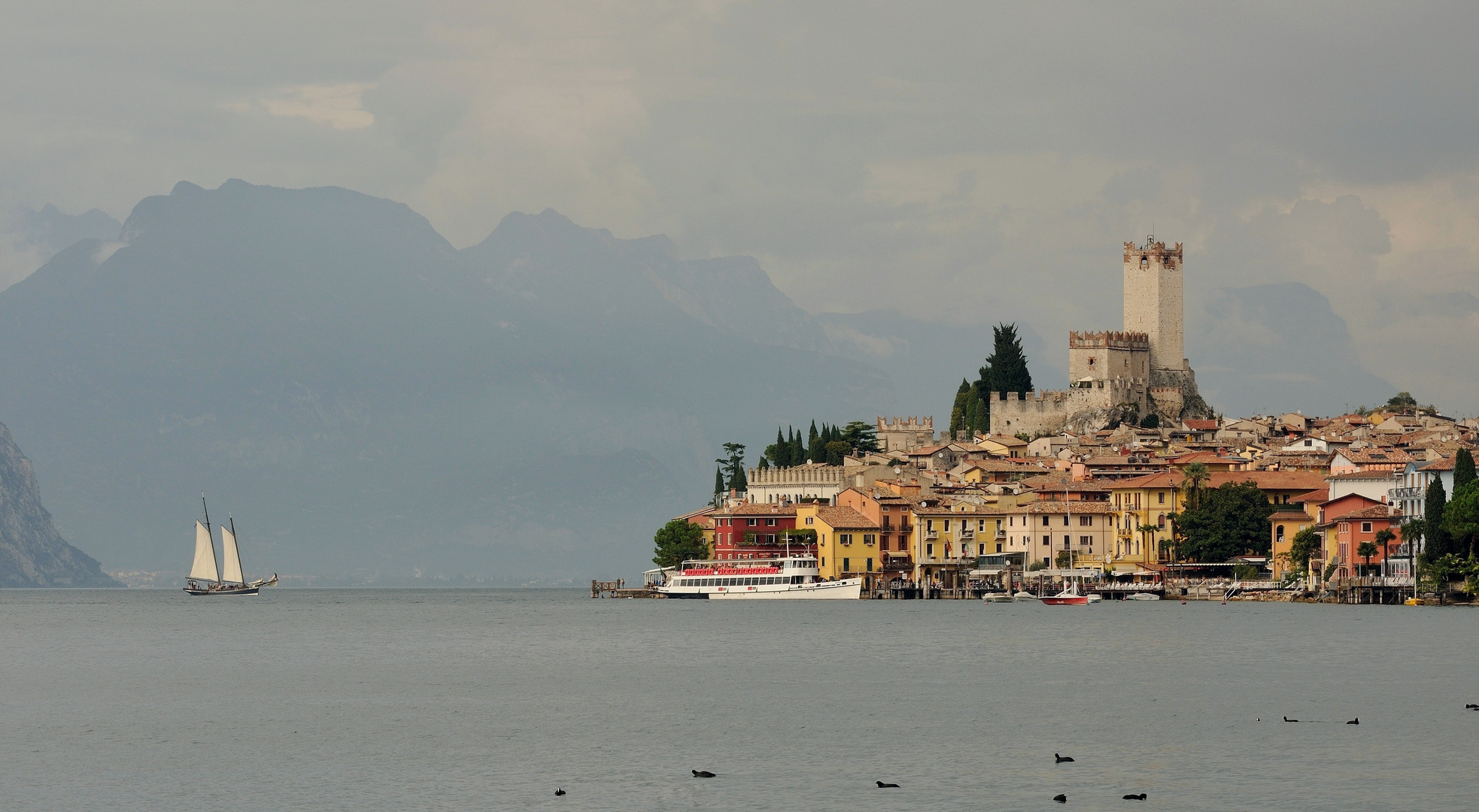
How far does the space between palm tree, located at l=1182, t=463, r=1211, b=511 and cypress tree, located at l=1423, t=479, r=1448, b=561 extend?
946 inches

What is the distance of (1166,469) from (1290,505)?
38.2ft

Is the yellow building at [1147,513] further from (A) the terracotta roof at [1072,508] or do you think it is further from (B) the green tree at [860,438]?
(B) the green tree at [860,438]

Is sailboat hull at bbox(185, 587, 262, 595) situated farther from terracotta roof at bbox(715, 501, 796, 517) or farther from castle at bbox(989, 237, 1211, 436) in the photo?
castle at bbox(989, 237, 1211, 436)

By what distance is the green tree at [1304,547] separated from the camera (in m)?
98.8

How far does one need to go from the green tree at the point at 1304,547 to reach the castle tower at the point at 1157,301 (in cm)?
4559

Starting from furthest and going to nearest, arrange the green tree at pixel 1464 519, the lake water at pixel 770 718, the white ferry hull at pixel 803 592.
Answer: the white ferry hull at pixel 803 592 → the green tree at pixel 1464 519 → the lake water at pixel 770 718

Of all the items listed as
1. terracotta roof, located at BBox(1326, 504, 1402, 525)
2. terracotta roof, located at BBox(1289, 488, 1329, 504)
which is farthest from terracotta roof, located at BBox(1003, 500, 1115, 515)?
terracotta roof, located at BBox(1326, 504, 1402, 525)

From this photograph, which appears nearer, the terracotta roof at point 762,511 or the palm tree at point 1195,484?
the palm tree at point 1195,484

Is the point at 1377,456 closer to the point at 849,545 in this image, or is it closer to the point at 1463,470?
the point at 1463,470

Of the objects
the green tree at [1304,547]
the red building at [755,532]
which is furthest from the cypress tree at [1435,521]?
the red building at [755,532]

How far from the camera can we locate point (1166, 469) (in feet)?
382

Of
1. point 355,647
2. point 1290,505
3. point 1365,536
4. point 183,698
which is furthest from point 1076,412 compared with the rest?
point 183,698

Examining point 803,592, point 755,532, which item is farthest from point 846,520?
point 755,532

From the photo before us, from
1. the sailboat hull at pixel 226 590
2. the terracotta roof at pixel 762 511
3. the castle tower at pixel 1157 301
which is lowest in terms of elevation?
the sailboat hull at pixel 226 590
